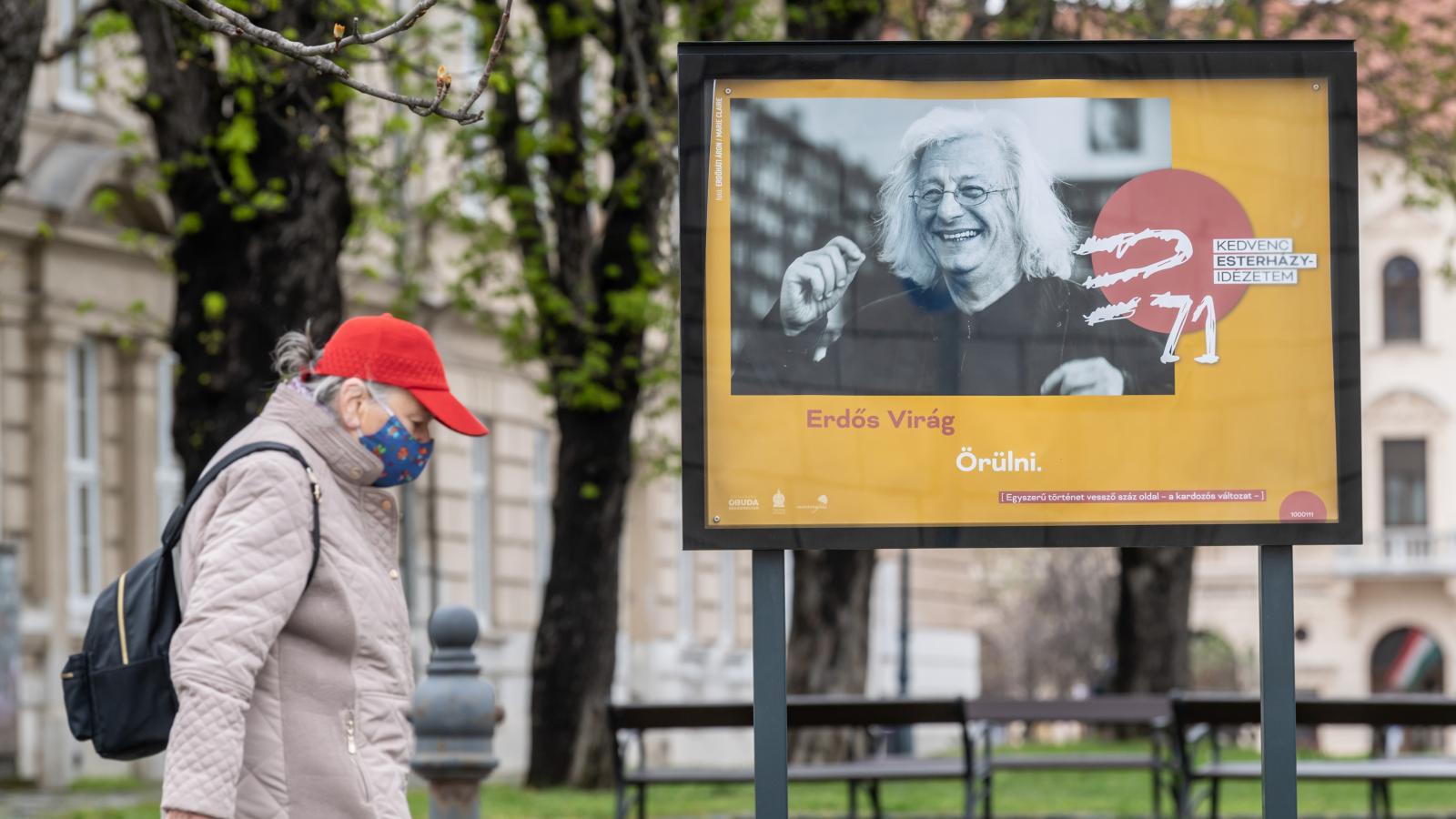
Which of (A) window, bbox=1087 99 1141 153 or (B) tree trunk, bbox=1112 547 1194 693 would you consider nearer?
(A) window, bbox=1087 99 1141 153

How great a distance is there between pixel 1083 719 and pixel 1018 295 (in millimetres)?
11785

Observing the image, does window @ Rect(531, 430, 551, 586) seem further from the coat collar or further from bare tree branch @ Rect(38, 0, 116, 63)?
the coat collar

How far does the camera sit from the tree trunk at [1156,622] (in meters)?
27.4

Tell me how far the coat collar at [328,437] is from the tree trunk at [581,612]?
12.8m

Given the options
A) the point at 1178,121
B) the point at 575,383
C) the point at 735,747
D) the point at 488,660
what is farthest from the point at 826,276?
the point at 735,747

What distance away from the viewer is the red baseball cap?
5.13 metres

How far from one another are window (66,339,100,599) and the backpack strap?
17.7 metres

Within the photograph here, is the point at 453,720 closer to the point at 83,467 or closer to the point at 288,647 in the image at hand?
the point at 288,647

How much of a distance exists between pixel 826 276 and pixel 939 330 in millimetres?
275

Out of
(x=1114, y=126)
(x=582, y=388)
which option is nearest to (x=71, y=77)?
(x=582, y=388)

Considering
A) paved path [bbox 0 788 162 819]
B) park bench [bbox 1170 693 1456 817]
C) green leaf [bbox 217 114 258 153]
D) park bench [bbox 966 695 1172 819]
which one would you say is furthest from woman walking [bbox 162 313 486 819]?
paved path [bbox 0 788 162 819]

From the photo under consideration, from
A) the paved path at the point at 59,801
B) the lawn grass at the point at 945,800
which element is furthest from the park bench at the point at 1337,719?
the paved path at the point at 59,801

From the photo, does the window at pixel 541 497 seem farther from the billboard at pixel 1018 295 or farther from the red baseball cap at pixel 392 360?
the red baseball cap at pixel 392 360

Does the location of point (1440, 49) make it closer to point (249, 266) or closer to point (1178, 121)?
point (249, 266)
